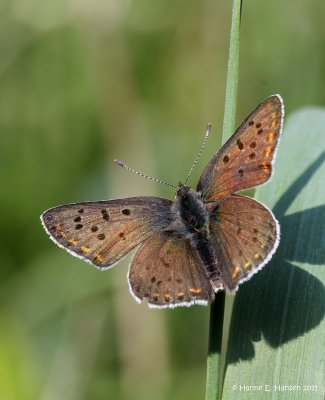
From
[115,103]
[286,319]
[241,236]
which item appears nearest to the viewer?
[286,319]

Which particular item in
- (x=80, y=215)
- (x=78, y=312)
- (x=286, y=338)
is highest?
(x=80, y=215)

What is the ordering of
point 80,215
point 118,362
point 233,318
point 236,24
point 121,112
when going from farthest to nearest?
point 121,112 → point 118,362 → point 80,215 → point 233,318 → point 236,24

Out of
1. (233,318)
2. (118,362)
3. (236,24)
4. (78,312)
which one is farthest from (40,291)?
(236,24)

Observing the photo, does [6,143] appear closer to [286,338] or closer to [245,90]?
[245,90]

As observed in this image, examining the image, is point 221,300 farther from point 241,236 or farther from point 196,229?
point 196,229

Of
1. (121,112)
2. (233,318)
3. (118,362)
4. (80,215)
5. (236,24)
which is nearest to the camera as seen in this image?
(236,24)

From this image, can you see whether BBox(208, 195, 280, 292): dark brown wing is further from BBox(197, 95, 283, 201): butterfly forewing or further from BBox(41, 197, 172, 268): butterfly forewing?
BBox(41, 197, 172, 268): butterfly forewing
